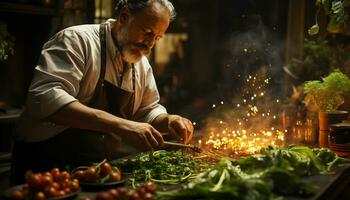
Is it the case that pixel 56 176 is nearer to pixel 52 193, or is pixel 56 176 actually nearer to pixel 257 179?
pixel 52 193

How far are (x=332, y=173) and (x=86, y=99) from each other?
109 inches

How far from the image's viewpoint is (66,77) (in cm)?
477

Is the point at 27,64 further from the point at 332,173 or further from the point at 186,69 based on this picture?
the point at 186,69

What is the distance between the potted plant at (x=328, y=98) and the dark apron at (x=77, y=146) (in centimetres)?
274

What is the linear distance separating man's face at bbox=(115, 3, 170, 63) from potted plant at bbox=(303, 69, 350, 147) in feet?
8.33

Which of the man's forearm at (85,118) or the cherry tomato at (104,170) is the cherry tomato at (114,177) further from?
the man's forearm at (85,118)

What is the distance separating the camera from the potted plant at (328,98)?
244 inches

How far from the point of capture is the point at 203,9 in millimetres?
17328

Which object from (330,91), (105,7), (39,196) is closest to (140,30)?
(39,196)

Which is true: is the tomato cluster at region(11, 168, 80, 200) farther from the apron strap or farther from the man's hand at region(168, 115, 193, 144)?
the man's hand at region(168, 115, 193, 144)

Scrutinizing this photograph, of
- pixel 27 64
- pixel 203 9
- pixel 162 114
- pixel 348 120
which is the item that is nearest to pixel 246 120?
pixel 348 120

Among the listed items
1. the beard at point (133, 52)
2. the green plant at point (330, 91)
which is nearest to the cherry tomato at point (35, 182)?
the beard at point (133, 52)

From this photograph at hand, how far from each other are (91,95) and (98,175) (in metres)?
1.52

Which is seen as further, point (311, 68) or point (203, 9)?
point (203, 9)
